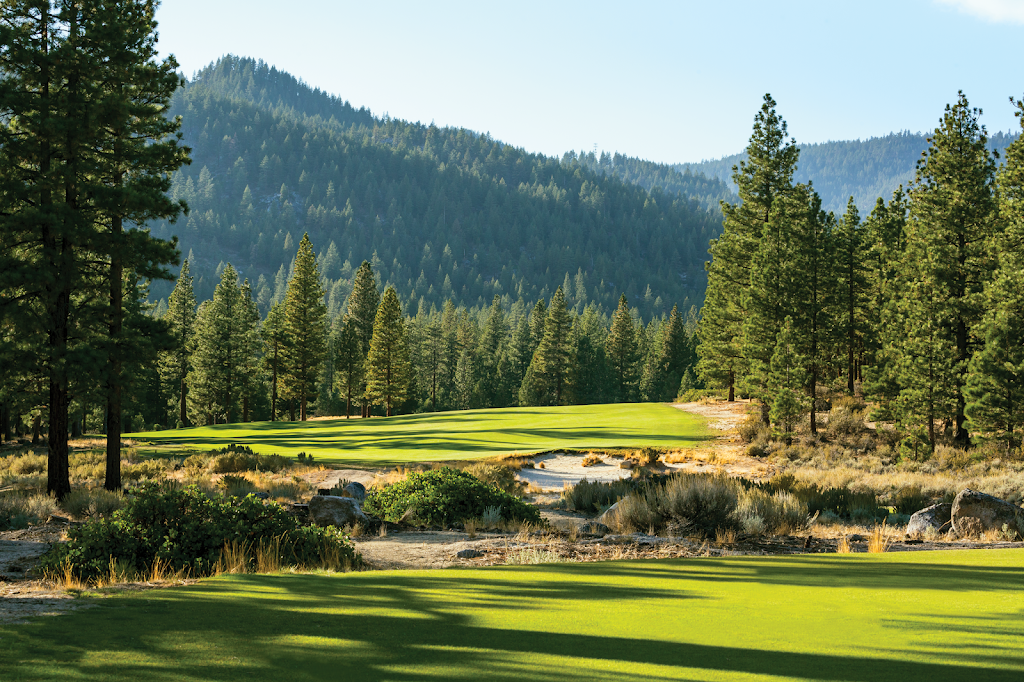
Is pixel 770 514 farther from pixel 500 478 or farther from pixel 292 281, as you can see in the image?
pixel 292 281

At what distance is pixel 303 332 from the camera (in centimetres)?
6956

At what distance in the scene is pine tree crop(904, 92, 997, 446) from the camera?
32.0 metres

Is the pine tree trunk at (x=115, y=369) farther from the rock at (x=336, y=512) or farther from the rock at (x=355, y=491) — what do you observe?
the rock at (x=336, y=512)

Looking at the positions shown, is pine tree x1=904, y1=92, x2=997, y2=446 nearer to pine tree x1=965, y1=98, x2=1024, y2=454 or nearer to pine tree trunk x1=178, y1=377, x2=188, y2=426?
pine tree x1=965, y1=98, x2=1024, y2=454

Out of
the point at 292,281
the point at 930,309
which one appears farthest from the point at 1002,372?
the point at 292,281

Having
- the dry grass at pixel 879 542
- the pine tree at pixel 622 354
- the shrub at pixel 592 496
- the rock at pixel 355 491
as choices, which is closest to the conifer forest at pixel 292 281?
the rock at pixel 355 491

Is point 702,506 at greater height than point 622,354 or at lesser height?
lesser

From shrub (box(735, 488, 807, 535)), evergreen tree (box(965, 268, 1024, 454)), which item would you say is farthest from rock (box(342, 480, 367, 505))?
evergreen tree (box(965, 268, 1024, 454))

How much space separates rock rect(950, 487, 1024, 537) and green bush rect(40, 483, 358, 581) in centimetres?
1029

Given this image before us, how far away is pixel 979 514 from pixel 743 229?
38452 millimetres

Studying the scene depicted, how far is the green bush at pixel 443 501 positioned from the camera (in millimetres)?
14273

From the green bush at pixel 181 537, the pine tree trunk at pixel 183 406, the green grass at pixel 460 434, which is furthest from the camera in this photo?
the pine tree trunk at pixel 183 406

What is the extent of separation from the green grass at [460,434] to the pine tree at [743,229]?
6.07 m

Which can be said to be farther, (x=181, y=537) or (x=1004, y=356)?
(x=1004, y=356)
